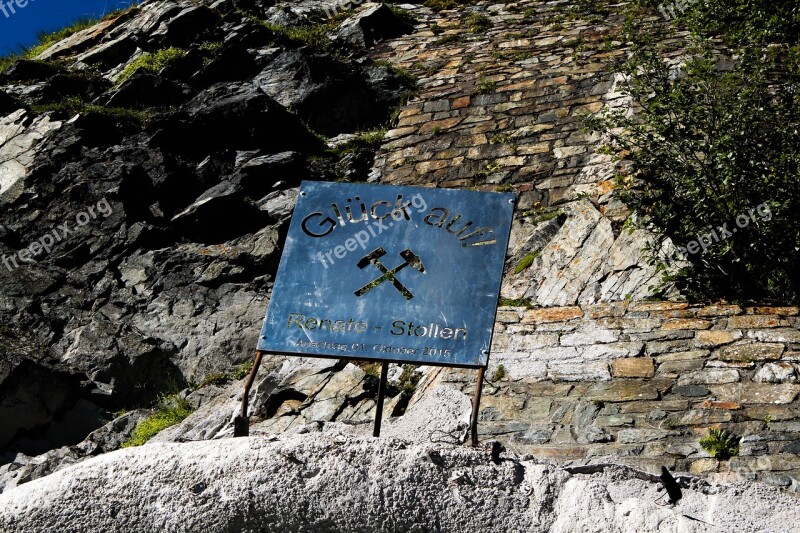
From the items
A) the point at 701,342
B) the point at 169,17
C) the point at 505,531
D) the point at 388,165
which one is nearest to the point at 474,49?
the point at 388,165

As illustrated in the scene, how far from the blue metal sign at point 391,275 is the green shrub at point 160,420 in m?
1.98

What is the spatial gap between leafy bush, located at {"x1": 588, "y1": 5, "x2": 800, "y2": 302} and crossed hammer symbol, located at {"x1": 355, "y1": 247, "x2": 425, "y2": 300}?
2.45 m

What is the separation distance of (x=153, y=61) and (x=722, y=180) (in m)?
6.64

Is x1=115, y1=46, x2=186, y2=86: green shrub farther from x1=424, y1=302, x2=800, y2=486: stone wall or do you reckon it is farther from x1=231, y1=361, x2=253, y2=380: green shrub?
x1=424, y1=302, x2=800, y2=486: stone wall

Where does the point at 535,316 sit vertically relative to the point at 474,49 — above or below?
above

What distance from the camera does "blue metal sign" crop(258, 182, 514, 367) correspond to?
4047 mm

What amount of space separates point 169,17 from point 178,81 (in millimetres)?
1700

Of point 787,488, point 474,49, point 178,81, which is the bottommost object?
point 474,49

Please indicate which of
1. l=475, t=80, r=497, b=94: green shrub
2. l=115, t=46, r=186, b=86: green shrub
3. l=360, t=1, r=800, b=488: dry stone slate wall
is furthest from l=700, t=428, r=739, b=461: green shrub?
l=115, t=46, r=186, b=86: green shrub

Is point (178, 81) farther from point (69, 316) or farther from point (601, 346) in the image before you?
point (601, 346)

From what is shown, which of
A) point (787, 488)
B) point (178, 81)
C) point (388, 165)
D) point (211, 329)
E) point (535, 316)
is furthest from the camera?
point (178, 81)

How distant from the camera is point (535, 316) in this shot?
6.24 meters

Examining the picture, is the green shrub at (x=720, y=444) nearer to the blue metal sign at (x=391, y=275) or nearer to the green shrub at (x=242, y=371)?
the blue metal sign at (x=391, y=275)

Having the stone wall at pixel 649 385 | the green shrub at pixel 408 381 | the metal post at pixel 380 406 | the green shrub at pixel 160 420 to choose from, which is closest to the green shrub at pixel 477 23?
the stone wall at pixel 649 385
